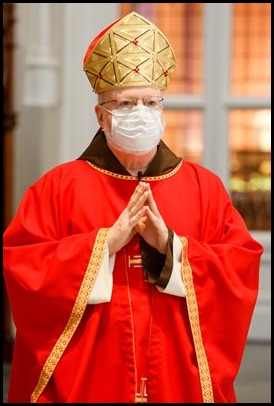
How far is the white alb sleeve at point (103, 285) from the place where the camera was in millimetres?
2080

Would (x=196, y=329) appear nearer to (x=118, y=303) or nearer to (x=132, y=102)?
(x=118, y=303)

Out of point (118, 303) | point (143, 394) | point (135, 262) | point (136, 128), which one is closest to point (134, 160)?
point (136, 128)

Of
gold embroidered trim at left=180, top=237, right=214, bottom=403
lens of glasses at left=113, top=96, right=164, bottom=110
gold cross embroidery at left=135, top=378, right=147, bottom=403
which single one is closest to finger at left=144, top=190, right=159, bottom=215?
gold embroidered trim at left=180, top=237, right=214, bottom=403

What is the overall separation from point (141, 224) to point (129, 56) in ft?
1.37

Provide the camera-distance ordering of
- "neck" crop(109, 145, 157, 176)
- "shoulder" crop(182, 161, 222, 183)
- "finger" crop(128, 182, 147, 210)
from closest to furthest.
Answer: "finger" crop(128, 182, 147, 210)
"neck" crop(109, 145, 157, 176)
"shoulder" crop(182, 161, 222, 183)

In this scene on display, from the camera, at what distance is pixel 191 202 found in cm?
221

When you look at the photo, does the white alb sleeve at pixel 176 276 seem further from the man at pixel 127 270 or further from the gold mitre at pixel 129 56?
the gold mitre at pixel 129 56

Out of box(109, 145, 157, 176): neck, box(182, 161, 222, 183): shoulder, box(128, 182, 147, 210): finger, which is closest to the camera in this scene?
box(128, 182, 147, 210): finger

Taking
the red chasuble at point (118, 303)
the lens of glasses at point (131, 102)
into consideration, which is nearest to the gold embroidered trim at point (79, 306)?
the red chasuble at point (118, 303)

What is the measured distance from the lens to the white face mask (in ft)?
6.85

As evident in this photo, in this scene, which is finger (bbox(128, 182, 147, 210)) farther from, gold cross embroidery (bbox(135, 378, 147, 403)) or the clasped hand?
gold cross embroidery (bbox(135, 378, 147, 403))

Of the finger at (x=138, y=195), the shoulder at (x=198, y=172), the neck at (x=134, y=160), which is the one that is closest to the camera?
the finger at (x=138, y=195)

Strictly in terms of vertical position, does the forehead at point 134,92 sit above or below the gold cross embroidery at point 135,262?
above

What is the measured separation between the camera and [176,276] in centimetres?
209
